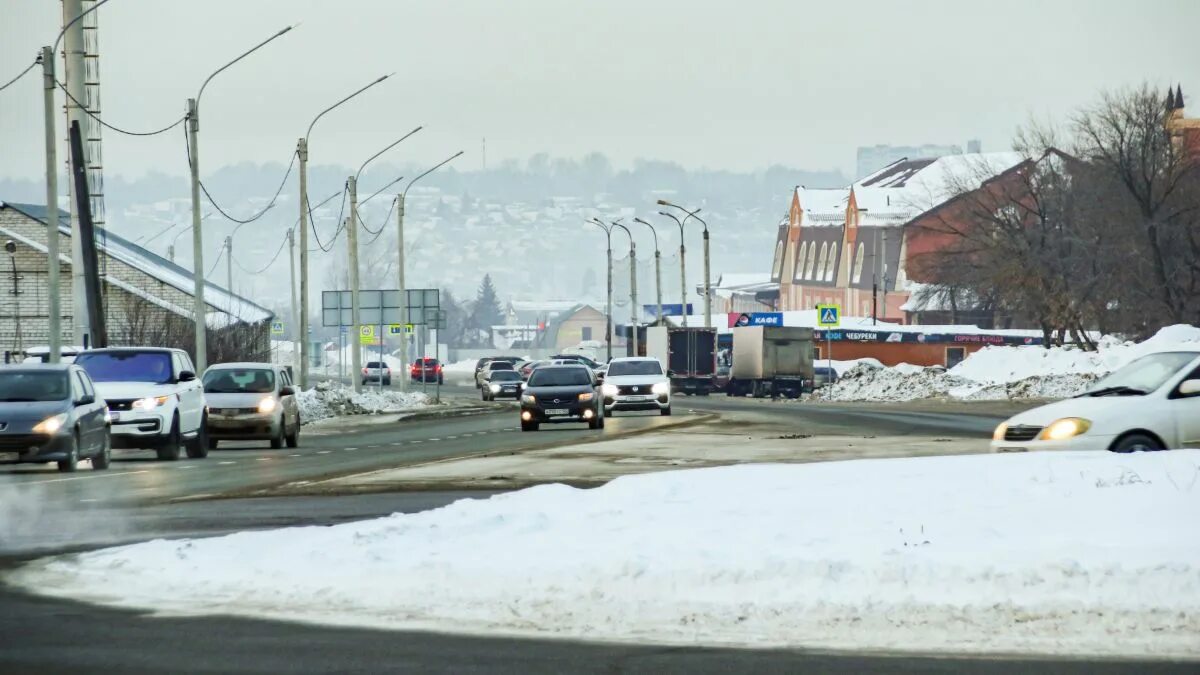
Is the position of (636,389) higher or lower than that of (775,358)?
lower

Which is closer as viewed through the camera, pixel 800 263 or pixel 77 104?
pixel 77 104

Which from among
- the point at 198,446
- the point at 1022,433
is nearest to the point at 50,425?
the point at 198,446

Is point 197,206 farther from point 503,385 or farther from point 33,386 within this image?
point 503,385

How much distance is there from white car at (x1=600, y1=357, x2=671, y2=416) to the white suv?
19.7m

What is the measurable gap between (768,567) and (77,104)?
3776 centimetres

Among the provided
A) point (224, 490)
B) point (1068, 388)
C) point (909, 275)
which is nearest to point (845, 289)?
point (909, 275)

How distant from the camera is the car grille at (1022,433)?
2042cm

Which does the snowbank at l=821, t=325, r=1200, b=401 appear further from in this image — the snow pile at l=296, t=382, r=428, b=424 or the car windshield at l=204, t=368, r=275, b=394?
the car windshield at l=204, t=368, r=275, b=394

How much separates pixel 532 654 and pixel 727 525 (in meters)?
4.15

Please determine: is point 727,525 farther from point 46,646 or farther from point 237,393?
point 237,393

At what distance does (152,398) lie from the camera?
31.6m

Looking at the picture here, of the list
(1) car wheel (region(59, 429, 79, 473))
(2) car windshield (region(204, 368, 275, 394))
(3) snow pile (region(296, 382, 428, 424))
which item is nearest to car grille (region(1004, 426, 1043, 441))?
(1) car wheel (region(59, 429, 79, 473))

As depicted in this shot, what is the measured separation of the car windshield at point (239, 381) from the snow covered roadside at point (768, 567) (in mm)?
22852

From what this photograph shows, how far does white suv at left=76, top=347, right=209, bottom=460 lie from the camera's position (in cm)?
3152
